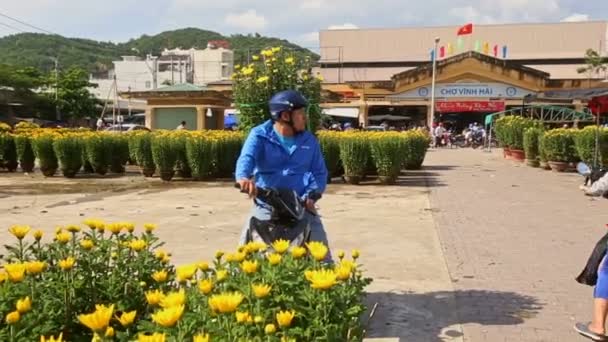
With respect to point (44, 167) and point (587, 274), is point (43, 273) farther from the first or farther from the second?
point (44, 167)

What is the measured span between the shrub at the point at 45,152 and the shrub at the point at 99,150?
861mm

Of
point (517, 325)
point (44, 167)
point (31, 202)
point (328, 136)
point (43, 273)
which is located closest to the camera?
point (43, 273)

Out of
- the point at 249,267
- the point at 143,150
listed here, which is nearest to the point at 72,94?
the point at 143,150

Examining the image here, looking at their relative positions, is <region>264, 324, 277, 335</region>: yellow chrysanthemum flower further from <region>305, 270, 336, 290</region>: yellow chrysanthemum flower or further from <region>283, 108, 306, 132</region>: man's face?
<region>283, 108, 306, 132</region>: man's face

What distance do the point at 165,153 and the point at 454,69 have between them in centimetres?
3150

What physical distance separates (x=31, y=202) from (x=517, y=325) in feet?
29.5

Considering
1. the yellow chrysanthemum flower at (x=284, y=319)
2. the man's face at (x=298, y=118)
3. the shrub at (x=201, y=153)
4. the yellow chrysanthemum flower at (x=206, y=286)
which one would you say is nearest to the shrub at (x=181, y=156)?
the shrub at (x=201, y=153)

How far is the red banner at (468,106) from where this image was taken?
4178 centimetres

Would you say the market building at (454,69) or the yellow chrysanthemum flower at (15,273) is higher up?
the market building at (454,69)

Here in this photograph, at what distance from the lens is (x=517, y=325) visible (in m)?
4.45

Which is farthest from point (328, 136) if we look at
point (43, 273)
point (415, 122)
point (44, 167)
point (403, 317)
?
point (415, 122)

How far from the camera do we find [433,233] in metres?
8.03

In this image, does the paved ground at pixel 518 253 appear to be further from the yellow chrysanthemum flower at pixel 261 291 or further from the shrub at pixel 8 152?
the shrub at pixel 8 152

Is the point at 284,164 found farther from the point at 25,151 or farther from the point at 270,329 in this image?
the point at 25,151
